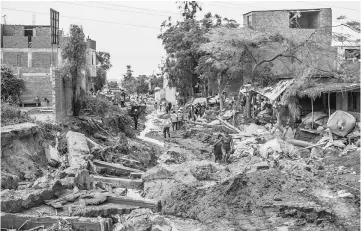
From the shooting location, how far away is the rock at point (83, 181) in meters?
9.91

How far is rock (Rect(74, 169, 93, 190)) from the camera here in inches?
390

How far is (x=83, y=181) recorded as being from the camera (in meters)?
10.1

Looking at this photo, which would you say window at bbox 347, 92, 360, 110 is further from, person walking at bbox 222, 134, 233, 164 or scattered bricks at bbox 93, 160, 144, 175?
scattered bricks at bbox 93, 160, 144, 175

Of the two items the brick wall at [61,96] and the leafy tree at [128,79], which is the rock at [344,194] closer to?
the brick wall at [61,96]

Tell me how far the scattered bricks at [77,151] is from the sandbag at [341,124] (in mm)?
8614

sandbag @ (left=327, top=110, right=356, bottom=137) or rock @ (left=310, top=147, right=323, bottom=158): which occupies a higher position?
sandbag @ (left=327, top=110, right=356, bottom=137)

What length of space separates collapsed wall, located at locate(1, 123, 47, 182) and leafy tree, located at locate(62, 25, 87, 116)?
27.2 ft

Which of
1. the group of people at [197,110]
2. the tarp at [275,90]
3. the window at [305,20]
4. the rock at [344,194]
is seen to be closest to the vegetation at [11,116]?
the rock at [344,194]

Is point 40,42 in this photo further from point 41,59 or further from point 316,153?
point 316,153

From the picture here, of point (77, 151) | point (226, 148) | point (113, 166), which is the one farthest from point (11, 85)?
point (226, 148)

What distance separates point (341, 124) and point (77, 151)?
30.4 feet

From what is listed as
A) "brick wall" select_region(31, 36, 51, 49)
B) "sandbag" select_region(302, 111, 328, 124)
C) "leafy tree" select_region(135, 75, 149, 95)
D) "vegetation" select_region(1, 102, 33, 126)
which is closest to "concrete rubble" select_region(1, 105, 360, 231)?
"vegetation" select_region(1, 102, 33, 126)

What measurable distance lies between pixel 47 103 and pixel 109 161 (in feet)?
35.2

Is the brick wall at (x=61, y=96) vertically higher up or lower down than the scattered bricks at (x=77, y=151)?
higher up
